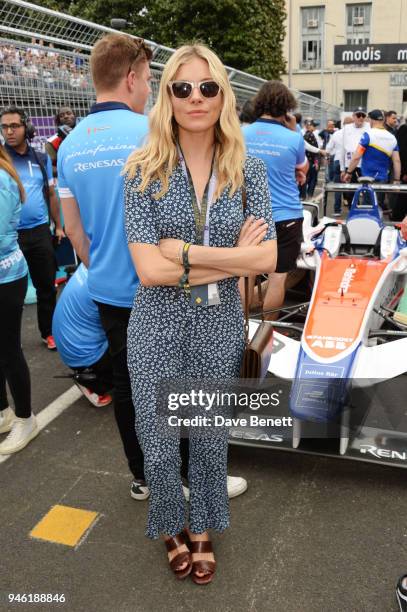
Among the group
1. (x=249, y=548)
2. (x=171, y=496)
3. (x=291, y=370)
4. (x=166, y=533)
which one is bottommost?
(x=249, y=548)

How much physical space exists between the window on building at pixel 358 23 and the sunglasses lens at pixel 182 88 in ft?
151

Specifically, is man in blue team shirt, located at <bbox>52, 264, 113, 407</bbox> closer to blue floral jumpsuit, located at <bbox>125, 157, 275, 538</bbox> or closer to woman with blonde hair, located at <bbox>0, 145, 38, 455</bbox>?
woman with blonde hair, located at <bbox>0, 145, 38, 455</bbox>

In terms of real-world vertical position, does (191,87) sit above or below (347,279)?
above

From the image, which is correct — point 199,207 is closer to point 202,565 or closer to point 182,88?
point 182,88

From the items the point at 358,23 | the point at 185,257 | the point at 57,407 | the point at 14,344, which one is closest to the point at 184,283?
the point at 185,257

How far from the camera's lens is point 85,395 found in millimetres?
3967

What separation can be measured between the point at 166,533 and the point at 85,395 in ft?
5.64

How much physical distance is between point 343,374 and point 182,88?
1640mm

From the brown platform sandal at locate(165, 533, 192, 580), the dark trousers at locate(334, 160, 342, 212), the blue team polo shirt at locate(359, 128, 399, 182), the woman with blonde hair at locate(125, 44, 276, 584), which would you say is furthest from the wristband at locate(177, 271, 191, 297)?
the dark trousers at locate(334, 160, 342, 212)

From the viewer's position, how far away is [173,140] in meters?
2.09

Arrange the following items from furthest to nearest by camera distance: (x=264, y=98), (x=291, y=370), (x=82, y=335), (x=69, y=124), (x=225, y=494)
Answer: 1. (x=69, y=124)
2. (x=264, y=98)
3. (x=82, y=335)
4. (x=291, y=370)
5. (x=225, y=494)

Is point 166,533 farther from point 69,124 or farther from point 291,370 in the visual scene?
point 69,124

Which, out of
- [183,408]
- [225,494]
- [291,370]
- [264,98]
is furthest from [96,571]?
[264,98]

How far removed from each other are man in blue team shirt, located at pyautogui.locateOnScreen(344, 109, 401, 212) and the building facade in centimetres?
3471
